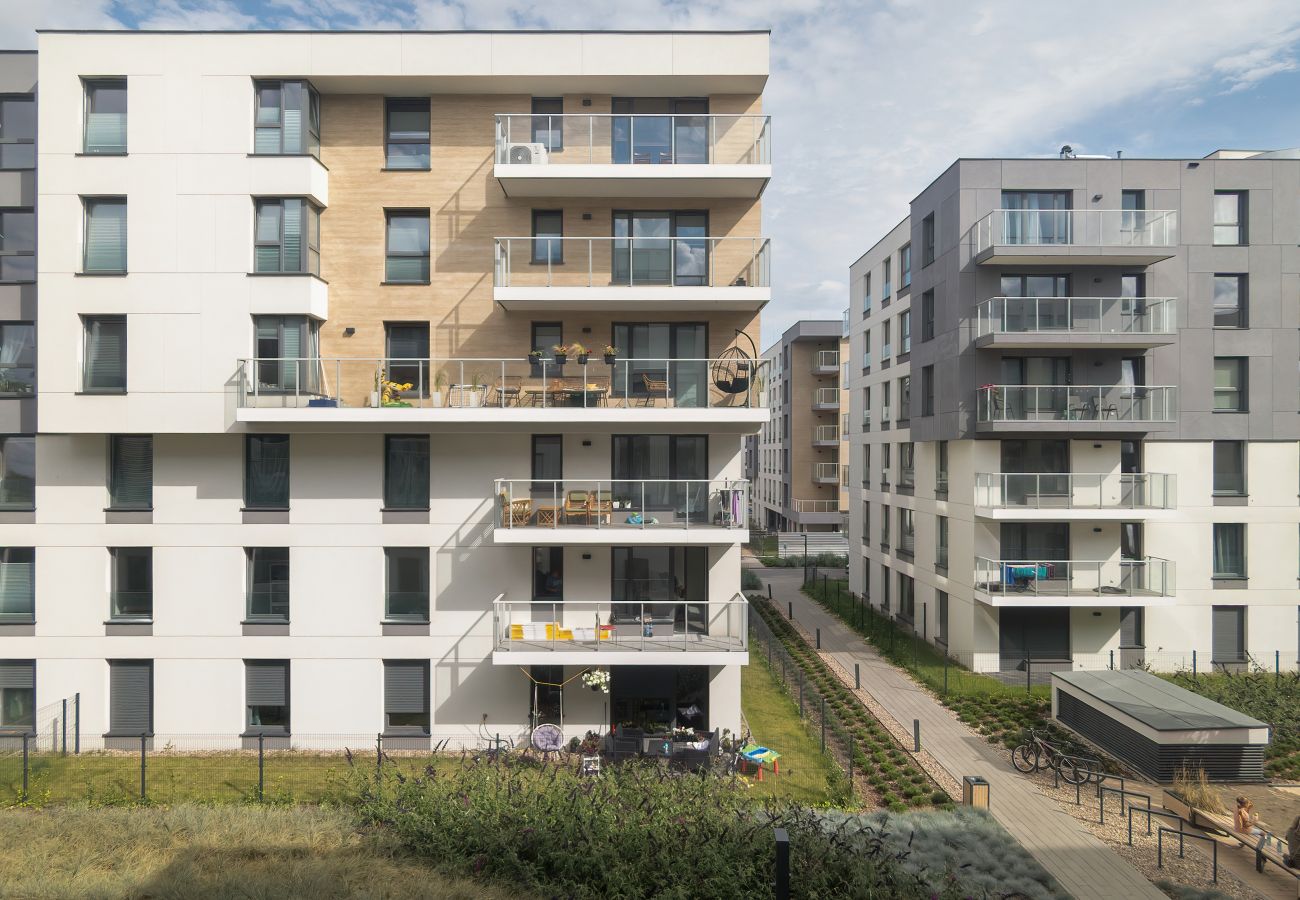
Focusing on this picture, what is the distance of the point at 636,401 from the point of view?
1455 cm

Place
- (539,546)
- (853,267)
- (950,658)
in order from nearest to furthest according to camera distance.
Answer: (539,546)
(950,658)
(853,267)

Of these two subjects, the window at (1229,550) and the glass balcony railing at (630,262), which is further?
the window at (1229,550)

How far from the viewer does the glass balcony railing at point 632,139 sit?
14.4 metres

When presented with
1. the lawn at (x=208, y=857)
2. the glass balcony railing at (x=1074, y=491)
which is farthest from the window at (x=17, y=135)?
the glass balcony railing at (x=1074, y=491)

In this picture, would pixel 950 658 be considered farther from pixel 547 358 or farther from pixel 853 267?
pixel 853 267

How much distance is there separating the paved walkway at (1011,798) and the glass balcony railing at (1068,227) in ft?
42.4

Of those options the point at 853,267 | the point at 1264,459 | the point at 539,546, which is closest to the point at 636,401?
the point at 539,546

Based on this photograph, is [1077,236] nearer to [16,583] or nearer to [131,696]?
[131,696]

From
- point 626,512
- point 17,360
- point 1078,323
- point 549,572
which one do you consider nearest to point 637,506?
point 626,512

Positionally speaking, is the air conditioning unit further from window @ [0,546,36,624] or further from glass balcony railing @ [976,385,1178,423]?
glass balcony railing @ [976,385,1178,423]

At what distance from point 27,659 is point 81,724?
1836mm

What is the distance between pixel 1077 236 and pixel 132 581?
82.9ft

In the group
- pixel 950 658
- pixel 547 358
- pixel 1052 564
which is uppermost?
pixel 547 358

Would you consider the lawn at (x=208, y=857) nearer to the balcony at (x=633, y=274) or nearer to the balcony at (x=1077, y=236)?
the balcony at (x=633, y=274)
